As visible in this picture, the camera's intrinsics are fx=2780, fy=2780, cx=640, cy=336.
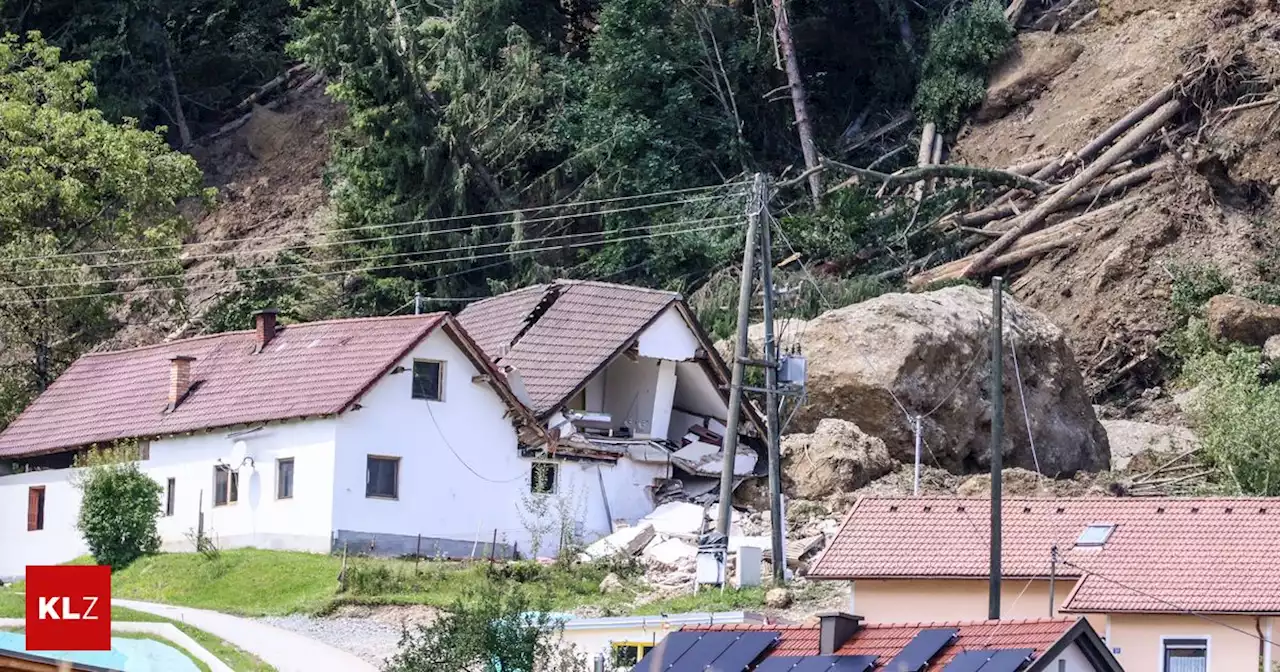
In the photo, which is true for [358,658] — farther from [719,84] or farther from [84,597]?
[719,84]

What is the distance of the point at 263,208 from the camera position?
69.7 m

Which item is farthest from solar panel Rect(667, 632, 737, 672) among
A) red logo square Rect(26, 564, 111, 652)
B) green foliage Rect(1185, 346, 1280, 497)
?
green foliage Rect(1185, 346, 1280, 497)

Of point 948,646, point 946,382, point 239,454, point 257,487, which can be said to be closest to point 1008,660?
point 948,646

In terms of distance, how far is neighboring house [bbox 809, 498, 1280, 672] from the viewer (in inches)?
1449

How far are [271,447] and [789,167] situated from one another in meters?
18.8

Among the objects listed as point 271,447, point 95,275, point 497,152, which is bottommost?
point 271,447

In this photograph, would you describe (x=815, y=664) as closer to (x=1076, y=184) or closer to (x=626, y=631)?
(x=626, y=631)

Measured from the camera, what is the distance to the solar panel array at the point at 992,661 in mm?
29484

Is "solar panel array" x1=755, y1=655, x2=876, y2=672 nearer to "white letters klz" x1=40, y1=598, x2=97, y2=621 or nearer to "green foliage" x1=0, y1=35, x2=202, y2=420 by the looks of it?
"white letters klz" x1=40, y1=598, x2=97, y2=621

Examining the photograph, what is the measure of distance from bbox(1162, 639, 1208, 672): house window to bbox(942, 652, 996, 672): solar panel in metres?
7.65

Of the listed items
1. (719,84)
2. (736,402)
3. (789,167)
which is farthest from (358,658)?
(719,84)

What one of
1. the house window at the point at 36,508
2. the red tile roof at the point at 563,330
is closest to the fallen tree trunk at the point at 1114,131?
the red tile roof at the point at 563,330

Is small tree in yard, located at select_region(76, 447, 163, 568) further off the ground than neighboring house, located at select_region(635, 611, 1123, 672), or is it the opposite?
small tree in yard, located at select_region(76, 447, 163, 568)

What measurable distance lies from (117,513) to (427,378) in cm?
568
